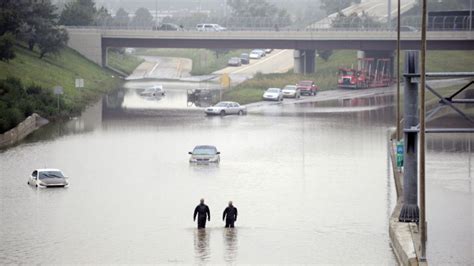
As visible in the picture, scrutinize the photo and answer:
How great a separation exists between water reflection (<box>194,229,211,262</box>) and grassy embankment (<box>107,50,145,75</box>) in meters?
115

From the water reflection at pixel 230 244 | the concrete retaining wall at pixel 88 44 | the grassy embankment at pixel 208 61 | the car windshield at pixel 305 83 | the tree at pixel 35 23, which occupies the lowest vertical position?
the water reflection at pixel 230 244

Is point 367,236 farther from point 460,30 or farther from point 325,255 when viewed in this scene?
point 460,30

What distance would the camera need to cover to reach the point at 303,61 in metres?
136

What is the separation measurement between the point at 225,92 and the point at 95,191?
63872mm

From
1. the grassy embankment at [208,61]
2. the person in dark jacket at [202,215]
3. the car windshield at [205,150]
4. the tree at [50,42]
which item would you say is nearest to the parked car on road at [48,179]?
the car windshield at [205,150]

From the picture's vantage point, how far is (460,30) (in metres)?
128

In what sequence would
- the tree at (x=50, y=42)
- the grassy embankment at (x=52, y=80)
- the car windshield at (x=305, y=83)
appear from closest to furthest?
the grassy embankment at (x=52, y=80) → the car windshield at (x=305, y=83) → the tree at (x=50, y=42)

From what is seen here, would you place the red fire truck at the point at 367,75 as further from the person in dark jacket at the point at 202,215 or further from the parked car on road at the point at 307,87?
the person in dark jacket at the point at 202,215

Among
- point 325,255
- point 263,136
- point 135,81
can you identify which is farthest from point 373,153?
point 135,81

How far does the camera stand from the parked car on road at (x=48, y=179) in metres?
55.1

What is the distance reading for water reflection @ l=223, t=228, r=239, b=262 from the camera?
38.5 metres

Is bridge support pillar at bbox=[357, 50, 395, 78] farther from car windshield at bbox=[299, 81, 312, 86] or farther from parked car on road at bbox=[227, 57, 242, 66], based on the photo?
parked car on road at bbox=[227, 57, 242, 66]

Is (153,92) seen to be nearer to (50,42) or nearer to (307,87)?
(50,42)

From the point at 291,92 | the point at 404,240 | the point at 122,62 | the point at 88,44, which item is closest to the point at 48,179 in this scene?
the point at 404,240
